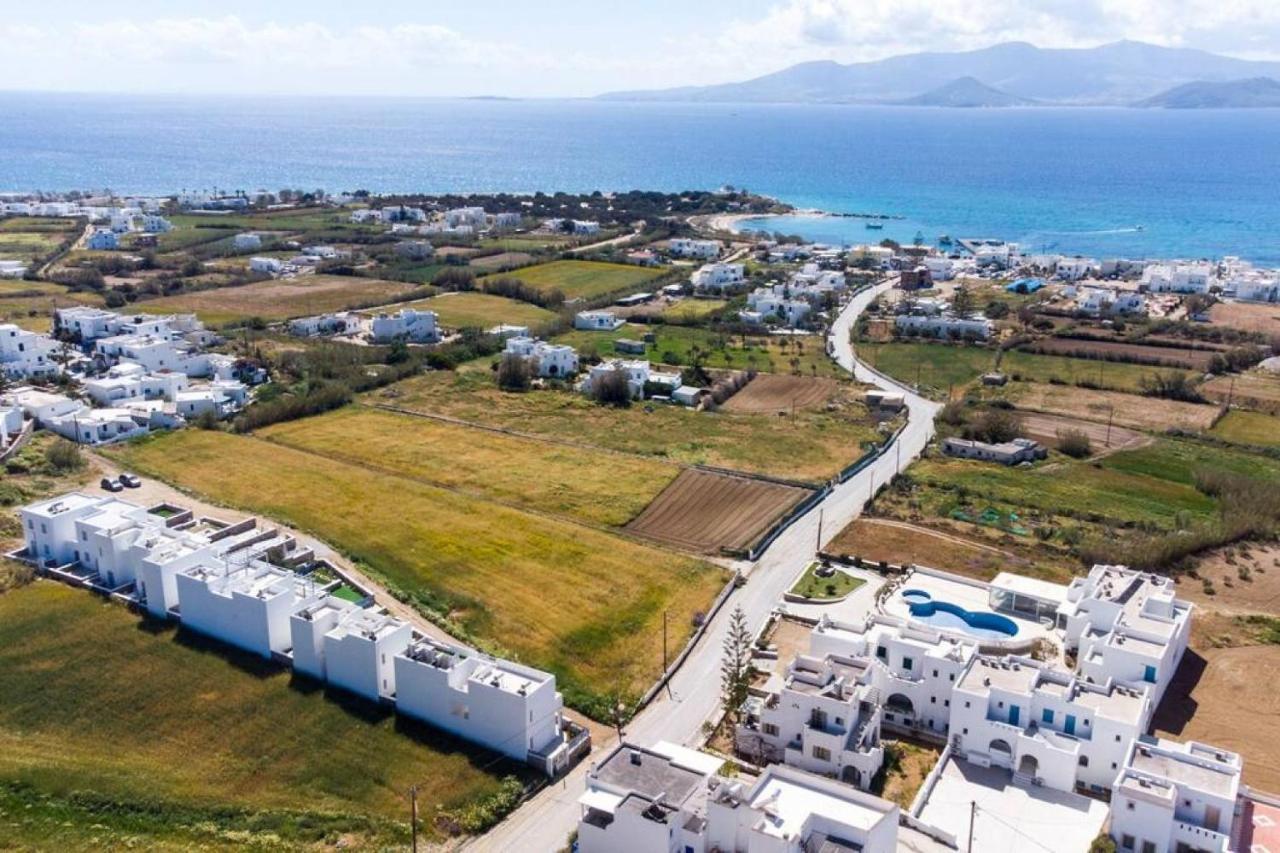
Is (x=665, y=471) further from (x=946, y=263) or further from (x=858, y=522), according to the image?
(x=946, y=263)

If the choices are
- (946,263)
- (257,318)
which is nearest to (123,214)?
(257,318)

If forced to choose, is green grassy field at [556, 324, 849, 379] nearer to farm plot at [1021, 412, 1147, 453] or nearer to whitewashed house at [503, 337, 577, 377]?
whitewashed house at [503, 337, 577, 377]

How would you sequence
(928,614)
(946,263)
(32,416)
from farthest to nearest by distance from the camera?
(946,263), (32,416), (928,614)

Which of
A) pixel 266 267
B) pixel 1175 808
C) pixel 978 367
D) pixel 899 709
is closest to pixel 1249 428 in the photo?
pixel 978 367

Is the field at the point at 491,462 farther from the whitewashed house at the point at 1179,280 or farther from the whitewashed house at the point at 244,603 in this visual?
the whitewashed house at the point at 1179,280

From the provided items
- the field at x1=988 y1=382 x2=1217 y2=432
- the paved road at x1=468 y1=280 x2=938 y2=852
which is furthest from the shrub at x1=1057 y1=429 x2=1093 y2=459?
the paved road at x1=468 y1=280 x2=938 y2=852

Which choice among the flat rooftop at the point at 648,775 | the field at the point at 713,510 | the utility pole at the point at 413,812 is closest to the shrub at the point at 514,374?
the field at the point at 713,510

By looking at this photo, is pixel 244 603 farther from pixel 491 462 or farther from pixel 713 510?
pixel 713 510
